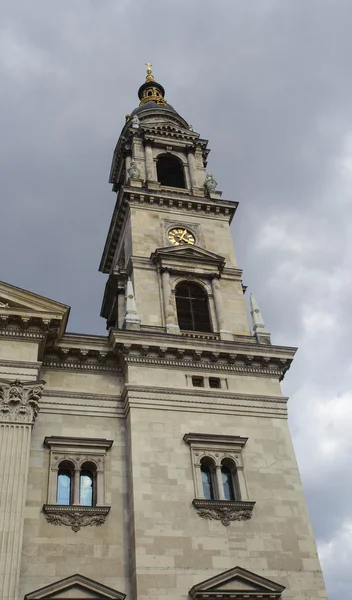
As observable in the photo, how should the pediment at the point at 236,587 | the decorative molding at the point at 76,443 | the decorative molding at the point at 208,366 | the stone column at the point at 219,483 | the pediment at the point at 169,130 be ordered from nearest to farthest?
1. the pediment at the point at 236,587
2. the decorative molding at the point at 76,443
3. the stone column at the point at 219,483
4. the decorative molding at the point at 208,366
5. the pediment at the point at 169,130

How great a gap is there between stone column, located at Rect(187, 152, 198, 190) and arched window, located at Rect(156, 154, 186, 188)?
2.60ft

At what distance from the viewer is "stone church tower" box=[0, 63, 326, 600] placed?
2359cm

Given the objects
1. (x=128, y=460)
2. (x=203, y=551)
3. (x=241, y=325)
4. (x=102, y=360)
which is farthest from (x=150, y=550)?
(x=241, y=325)

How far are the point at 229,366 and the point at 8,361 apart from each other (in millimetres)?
9861

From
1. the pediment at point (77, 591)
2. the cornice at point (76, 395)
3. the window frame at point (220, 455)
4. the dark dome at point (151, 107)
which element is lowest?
the pediment at point (77, 591)

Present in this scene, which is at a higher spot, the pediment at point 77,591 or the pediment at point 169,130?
the pediment at point 169,130

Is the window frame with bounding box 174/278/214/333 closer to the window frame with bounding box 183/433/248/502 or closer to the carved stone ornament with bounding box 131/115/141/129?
the window frame with bounding box 183/433/248/502

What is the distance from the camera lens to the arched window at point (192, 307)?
3359cm

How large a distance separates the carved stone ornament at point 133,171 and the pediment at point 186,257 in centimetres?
689

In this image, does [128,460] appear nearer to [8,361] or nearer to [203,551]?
[203,551]

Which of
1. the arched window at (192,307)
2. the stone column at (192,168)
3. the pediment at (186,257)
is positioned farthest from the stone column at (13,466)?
the stone column at (192,168)

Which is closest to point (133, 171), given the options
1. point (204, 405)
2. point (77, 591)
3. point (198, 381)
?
point (198, 381)

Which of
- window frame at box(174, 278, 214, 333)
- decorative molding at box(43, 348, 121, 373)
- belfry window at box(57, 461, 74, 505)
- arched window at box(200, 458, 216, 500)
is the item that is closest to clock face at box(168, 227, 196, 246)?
window frame at box(174, 278, 214, 333)

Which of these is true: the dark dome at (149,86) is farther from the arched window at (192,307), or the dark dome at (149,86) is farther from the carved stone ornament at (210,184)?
the arched window at (192,307)
